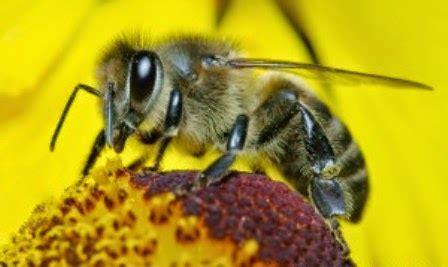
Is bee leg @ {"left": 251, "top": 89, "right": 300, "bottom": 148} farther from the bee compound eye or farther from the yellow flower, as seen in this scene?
the bee compound eye

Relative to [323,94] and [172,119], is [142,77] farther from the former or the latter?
[323,94]

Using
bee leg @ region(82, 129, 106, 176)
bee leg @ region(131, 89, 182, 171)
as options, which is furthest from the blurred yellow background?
bee leg @ region(131, 89, 182, 171)

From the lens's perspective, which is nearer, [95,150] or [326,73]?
[326,73]

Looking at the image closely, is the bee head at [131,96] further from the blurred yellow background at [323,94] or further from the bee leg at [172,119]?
the blurred yellow background at [323,94]

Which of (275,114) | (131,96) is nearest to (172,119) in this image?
(131,96)

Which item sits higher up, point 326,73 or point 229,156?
point 326,73

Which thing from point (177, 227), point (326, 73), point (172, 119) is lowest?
point (177, 227)

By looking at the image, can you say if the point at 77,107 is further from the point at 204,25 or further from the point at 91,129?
the point at 204,25

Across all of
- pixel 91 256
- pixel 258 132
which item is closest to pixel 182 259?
pixel 91 256
